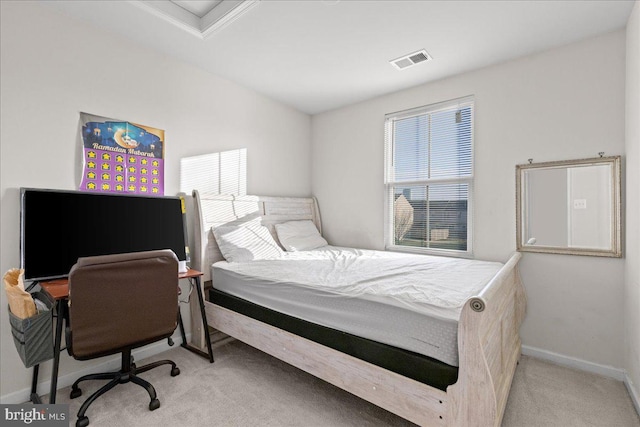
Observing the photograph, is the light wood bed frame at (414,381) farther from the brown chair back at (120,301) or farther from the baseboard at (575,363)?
the brown chair back at (120,301)

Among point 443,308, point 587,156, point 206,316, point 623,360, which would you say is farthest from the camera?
point 206,316

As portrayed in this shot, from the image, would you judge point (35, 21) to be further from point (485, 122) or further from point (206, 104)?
point (485, 122)

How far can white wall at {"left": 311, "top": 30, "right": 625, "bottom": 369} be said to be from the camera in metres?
2.22

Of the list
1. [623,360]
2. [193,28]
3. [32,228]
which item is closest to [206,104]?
[193,28]

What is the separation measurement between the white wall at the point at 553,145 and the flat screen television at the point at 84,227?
2.87 metres

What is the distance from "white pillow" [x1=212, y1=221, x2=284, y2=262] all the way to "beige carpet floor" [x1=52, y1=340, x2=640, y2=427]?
92 centimetres

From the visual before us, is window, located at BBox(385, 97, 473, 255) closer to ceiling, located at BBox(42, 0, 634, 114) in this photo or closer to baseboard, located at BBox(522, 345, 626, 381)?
ceiling, located at BBox(42, 0, 634, 114)

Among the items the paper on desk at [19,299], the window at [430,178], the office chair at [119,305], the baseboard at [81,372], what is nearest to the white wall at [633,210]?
the window at [430,178]

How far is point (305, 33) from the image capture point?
2.28 meters

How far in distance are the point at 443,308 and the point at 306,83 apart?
8.88 ft

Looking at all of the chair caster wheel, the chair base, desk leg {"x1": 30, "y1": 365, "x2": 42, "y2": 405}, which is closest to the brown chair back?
the chair base

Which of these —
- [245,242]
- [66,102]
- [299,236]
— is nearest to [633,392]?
[299,236]

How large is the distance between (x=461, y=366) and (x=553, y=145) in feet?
7.21

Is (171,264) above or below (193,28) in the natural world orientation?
below
